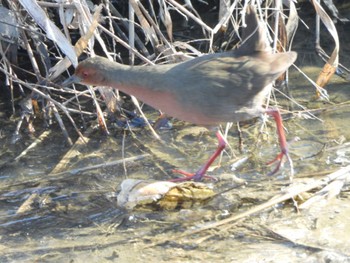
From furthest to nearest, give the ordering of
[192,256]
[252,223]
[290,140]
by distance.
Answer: [290,140]
[252,223]
[192,256]

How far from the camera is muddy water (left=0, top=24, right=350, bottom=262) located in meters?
3.03

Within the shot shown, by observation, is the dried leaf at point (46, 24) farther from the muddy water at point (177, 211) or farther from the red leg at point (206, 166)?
the red leg at point (206, 166)

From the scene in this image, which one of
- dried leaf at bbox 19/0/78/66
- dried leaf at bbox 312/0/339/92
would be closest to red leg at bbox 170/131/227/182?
dried leaf at bbox 19/0/78/66

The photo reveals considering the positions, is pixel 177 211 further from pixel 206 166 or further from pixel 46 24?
pixel 46 24

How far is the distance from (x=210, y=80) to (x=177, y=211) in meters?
0.63

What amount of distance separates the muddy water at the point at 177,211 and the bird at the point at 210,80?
0.46 meters

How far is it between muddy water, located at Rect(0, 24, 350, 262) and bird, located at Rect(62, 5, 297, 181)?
1.51 ft

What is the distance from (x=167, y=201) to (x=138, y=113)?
46.4 inches

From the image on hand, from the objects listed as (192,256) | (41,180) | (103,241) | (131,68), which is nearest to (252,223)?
(192,256)

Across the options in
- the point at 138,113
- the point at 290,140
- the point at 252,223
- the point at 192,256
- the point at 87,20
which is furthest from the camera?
the point at 138,113

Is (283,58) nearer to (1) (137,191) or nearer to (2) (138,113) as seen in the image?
(1) (137,191)

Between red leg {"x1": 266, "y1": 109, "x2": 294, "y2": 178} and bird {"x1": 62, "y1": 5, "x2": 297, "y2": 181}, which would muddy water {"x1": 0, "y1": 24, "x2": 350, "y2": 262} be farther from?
bird {"x1": 62, "y1": 5, "x2": 297, "y2": 181}

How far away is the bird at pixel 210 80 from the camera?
3217mm

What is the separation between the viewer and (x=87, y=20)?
3.69m
